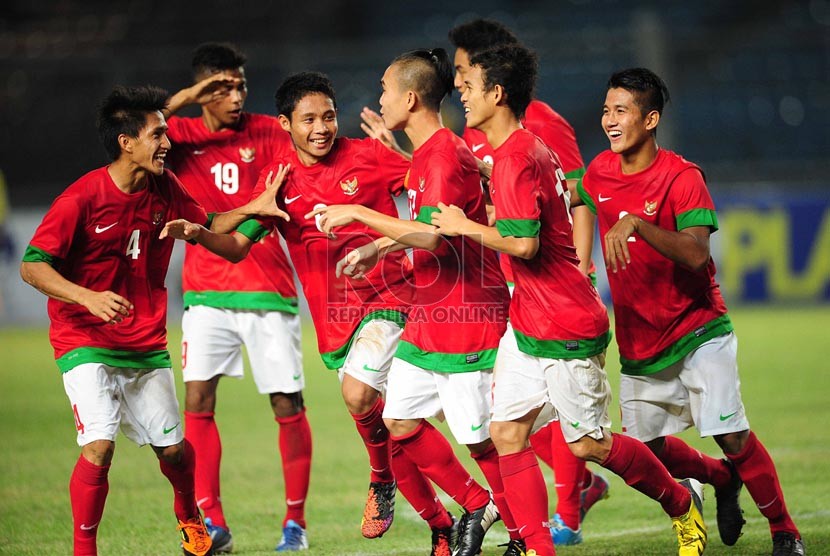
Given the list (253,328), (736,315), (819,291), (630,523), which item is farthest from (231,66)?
(819,291)

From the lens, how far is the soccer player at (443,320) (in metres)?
5.18

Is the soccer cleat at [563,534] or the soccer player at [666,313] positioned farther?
→ the soccer cleat at [563,534]

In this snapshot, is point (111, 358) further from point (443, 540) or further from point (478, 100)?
point (478, 100)

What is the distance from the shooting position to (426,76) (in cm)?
536

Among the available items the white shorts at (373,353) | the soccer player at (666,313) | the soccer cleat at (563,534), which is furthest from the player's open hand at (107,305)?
the soccer cleat at (563,534)

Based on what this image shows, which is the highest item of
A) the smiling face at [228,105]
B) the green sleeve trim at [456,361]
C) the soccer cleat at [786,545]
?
the smiling face at [228,105]

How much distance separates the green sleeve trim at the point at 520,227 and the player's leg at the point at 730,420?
46.7 inches

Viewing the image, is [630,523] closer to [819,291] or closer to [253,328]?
[253,328]

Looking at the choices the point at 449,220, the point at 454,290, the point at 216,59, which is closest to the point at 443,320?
the point at 454,290

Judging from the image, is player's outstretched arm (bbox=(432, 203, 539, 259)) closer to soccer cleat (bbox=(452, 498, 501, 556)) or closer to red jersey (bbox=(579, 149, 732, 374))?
red jersey (bbox=(579, 149, 732, 374))

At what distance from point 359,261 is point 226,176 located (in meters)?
1.82

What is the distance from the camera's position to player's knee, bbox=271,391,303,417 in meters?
6.54

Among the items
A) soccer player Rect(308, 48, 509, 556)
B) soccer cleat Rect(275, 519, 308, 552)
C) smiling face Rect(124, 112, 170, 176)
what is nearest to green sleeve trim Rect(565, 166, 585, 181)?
soccer player Rect(308, 48, 509, 556)

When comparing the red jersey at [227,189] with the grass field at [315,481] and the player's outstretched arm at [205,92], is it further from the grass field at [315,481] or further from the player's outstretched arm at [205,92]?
the grass field at [315,481]
